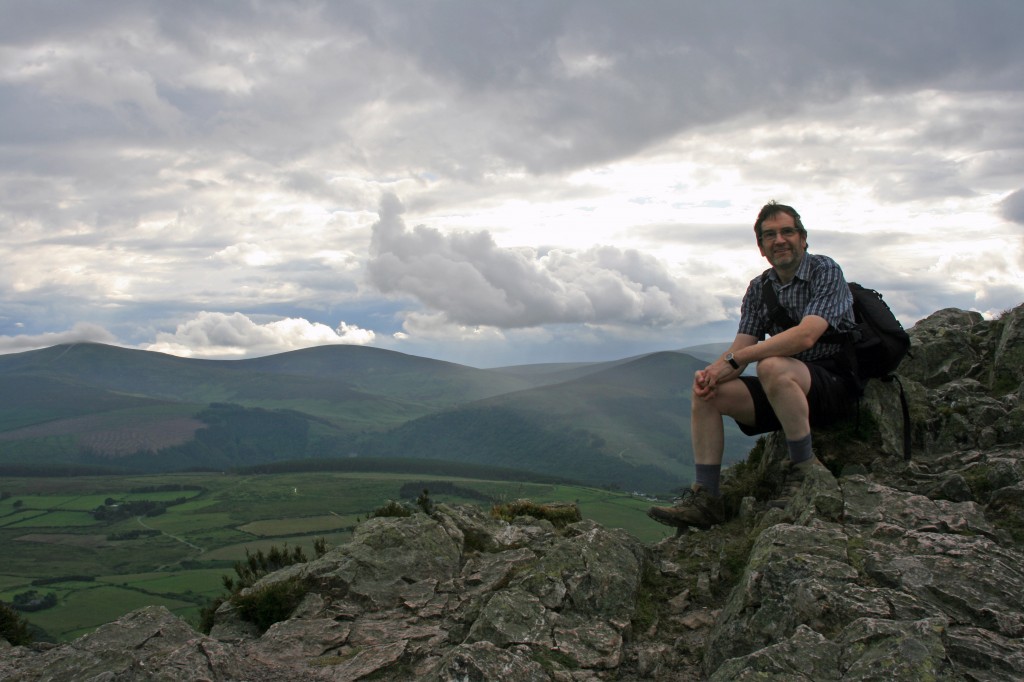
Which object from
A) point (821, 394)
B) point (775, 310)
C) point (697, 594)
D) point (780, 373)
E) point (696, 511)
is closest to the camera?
point (697, 594)

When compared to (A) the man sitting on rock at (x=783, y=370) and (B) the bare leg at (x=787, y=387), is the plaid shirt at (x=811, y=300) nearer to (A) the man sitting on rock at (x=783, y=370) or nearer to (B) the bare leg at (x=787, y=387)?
(A) the man sitting on rock at (x=783, y=370)

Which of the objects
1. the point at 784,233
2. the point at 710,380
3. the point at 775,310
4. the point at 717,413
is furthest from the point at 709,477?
the point at 784,233

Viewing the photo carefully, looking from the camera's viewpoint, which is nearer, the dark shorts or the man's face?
the man's face

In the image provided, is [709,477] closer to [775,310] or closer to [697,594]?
[697,594]

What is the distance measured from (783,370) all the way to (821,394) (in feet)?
3.81

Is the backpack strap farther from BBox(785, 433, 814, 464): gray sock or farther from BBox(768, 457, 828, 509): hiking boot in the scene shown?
BBox(768, 457, 828, 509): hiking boot

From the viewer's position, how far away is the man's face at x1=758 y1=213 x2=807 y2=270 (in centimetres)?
1100

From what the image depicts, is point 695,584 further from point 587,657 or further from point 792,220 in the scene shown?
point 792,220

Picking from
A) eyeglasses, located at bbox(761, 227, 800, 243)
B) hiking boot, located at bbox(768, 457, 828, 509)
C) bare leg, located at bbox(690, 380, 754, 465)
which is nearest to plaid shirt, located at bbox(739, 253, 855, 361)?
eyeglasses, located at bbox(761, 227, 800, 243)

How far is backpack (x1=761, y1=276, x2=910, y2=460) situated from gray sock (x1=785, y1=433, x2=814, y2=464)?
134 cm

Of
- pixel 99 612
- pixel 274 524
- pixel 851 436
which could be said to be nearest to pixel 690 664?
pixel 851 436

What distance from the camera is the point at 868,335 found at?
11.4m

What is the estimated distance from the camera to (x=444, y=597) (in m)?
10.2

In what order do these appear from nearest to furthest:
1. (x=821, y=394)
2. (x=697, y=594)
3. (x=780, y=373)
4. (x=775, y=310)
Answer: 1. (x=697, y=594)
2. (x=780, y=373)
3. (x=821, y=394)
4. (x=775, y=310)
